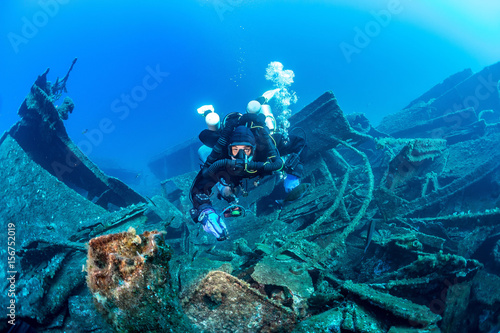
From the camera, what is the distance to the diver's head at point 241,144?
176 inches

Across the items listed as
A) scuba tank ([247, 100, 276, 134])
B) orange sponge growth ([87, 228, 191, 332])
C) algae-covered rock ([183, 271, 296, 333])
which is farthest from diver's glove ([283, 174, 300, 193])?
orange sponge growth ([87, 228, 191, 332])

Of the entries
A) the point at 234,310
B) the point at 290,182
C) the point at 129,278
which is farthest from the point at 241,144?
the point at 129,278

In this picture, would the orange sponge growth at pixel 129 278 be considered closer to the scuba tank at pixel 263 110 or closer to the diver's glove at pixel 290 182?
the diver's glove at pixel 290 182

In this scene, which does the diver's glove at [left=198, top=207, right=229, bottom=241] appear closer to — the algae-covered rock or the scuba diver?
the scuba diver

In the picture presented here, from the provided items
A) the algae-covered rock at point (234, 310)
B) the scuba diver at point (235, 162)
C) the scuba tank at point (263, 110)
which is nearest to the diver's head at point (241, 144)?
the scuba diver at point (235, 162)

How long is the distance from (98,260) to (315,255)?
3468 millimetres

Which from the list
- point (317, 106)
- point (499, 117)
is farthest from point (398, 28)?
point (317, 106)

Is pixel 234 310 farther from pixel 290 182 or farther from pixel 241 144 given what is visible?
pixel 290 182

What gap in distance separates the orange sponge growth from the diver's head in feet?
10.6

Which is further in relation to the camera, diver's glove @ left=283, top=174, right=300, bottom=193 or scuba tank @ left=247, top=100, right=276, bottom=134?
scuba tank @ left=247, top=100, right=276, bottom=134

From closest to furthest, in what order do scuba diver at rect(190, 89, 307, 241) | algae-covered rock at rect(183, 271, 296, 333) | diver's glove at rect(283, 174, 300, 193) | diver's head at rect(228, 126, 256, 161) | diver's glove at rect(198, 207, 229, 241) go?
algae-covered rock at rect(183, 271, 296, 333), diver's glove at rect(198, 207, 229, 241), scuba diver at rect(190, 89, 307, 241), diver's head at rect(228, 126, 256, 161), diver's glove at rect(283, 174, 300, 193)

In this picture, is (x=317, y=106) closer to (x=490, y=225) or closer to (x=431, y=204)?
(x=431, y=204)

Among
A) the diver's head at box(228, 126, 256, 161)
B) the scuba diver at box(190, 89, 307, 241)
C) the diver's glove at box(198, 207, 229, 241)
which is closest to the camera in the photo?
the diver's glove at box(198, 207, 229, 241)

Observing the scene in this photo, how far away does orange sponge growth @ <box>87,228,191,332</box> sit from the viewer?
48.4 inches
